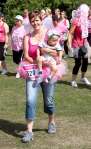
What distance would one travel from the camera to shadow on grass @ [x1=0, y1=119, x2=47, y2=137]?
802cm

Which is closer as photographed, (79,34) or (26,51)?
(26,51)

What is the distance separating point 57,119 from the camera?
29.1 feet

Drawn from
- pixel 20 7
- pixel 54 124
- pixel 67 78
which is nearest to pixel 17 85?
pixel 67 78

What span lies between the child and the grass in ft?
3.00

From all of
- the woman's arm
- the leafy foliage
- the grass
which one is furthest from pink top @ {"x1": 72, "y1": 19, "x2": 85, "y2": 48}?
the leafy foliage

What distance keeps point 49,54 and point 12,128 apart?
4.80 feet

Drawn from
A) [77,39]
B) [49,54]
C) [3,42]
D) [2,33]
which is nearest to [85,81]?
[77,39]

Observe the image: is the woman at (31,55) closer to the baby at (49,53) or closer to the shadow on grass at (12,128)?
the baby at (49,53)

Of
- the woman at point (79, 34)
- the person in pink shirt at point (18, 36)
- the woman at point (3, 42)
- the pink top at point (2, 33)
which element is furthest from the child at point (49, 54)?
the pink top at point (2, 33)

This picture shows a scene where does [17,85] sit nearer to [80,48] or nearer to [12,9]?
[80,48]

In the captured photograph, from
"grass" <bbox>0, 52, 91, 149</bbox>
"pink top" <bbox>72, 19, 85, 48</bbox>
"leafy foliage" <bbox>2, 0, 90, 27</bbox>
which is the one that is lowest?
"leafy foliage" <bbox>2, 0, 90, 27</bbox>

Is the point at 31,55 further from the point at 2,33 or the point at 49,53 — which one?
the point at 2,33

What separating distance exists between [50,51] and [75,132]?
1.39 meters

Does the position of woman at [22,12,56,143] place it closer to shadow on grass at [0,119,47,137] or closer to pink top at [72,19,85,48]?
shadow on grass at [0,119,47,137]
